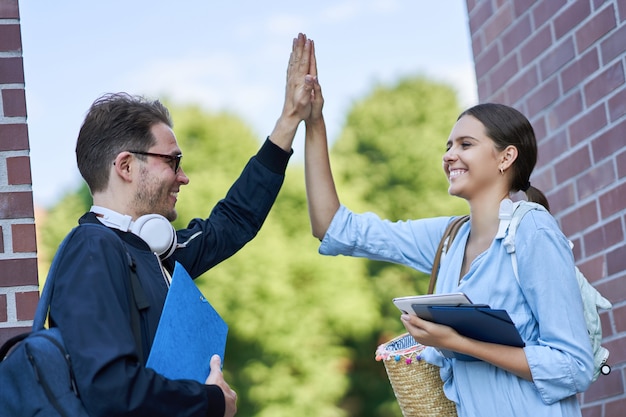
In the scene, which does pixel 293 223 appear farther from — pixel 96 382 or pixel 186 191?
pixel 96 382

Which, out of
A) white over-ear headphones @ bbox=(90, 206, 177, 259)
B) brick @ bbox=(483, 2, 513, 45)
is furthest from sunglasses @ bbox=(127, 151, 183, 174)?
brick @ bbox=(483, 2, 513, 45)

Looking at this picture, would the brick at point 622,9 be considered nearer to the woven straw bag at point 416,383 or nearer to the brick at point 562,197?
the brick at point 562,197

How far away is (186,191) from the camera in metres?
25.2

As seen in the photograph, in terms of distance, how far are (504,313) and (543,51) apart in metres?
1.84

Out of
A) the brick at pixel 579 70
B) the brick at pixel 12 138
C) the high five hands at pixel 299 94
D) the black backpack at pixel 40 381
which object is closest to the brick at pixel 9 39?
the brick at pixel 12 138

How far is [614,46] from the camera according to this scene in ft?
12.3

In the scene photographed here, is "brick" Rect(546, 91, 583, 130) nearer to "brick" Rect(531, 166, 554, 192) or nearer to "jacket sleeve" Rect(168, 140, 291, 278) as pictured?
"brick" Rect(531, 166, 554, 192)


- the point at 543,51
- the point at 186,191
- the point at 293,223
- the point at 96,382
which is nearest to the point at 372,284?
the point at 293,223

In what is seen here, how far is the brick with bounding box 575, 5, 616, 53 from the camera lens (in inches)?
149

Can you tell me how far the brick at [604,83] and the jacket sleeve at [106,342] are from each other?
83.9 inches

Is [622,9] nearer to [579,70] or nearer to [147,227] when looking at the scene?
[579,70]

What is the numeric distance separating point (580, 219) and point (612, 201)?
0.78 ft

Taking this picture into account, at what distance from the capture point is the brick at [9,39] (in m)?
3.26

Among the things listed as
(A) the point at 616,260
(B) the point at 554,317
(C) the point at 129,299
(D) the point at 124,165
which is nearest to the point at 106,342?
(C) the point at 129,299
